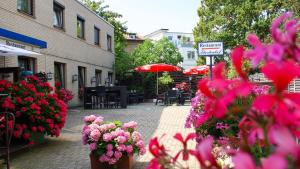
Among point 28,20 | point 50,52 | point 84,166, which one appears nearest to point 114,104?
point 50,52

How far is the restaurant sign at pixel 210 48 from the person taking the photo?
8477 millimetres

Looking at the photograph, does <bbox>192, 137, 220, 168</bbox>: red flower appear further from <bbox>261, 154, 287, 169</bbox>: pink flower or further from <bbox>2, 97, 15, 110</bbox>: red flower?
<bbox>2, 97, 15, 110</bbox>: red flower

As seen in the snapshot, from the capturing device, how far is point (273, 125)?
2.23ft

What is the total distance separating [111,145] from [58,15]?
14.4 meters

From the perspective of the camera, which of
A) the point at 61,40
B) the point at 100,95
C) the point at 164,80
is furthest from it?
the point at 164,80

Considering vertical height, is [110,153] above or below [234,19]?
below

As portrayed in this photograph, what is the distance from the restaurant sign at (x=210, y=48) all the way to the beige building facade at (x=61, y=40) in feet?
20.0

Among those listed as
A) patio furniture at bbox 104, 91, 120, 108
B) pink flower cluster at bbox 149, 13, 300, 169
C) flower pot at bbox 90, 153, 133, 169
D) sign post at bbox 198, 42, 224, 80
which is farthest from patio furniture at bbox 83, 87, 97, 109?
pink flower cluster at bbox 149, 13, 300, 169

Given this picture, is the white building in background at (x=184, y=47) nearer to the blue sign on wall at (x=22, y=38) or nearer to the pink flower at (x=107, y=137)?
the blue sign on wall at (x=22, y=38)

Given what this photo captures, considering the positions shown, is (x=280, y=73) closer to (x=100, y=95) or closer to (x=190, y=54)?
(x=100, y=95)

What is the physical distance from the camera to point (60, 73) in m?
19.4

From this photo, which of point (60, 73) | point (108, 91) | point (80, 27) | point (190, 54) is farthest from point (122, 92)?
point (190, 54)

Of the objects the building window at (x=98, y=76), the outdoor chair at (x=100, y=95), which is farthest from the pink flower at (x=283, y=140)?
the building window at (x=98, y=76)

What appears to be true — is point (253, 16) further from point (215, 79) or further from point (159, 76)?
point (215, 79)
